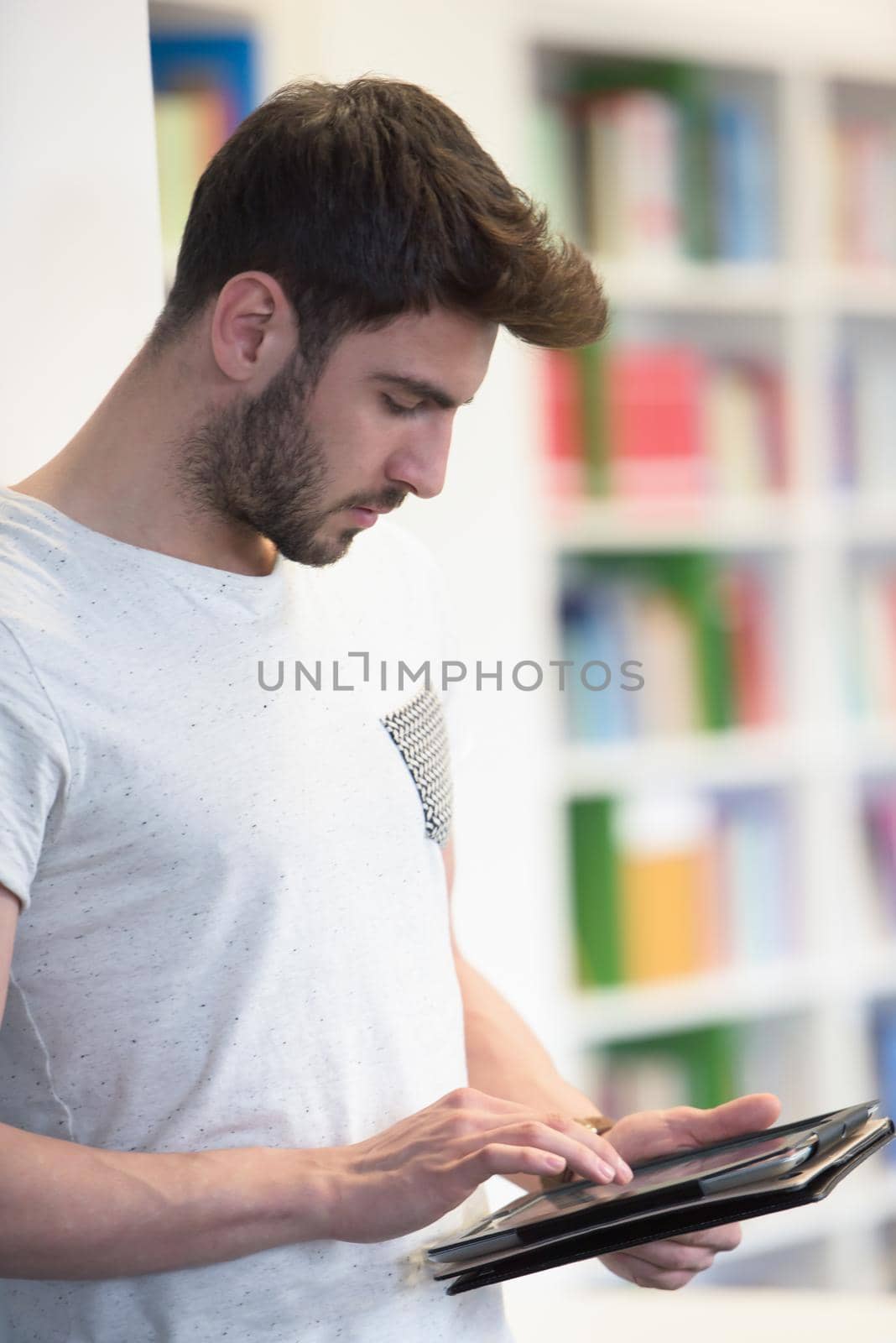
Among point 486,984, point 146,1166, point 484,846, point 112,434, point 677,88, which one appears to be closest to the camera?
point 146,1166

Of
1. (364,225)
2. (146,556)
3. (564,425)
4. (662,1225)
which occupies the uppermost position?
(564,425)

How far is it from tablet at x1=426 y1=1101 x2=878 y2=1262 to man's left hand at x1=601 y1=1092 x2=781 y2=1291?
0.05 feet

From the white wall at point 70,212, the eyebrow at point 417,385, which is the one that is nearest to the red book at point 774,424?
the white wall at point 70,212

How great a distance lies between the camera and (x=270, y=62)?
2.00m

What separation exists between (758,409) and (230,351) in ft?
5.69

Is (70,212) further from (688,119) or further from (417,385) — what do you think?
(688,119)

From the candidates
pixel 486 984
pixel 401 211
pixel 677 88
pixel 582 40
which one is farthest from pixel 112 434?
pixel 677 88

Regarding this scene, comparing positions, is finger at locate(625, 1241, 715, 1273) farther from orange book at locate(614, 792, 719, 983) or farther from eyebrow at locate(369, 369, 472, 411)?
orange book at locate(614, 792, 719, 983)

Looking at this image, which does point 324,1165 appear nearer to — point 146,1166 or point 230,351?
point 146,1166

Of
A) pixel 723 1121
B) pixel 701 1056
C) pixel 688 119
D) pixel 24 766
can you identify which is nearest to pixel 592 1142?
pixel 723 1121

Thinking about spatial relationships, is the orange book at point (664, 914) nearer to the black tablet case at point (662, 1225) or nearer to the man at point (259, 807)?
the man at point (259, 807)

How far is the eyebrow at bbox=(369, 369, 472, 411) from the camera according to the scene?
3.30ft

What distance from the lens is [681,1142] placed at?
1.01 metres

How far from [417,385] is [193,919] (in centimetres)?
39
